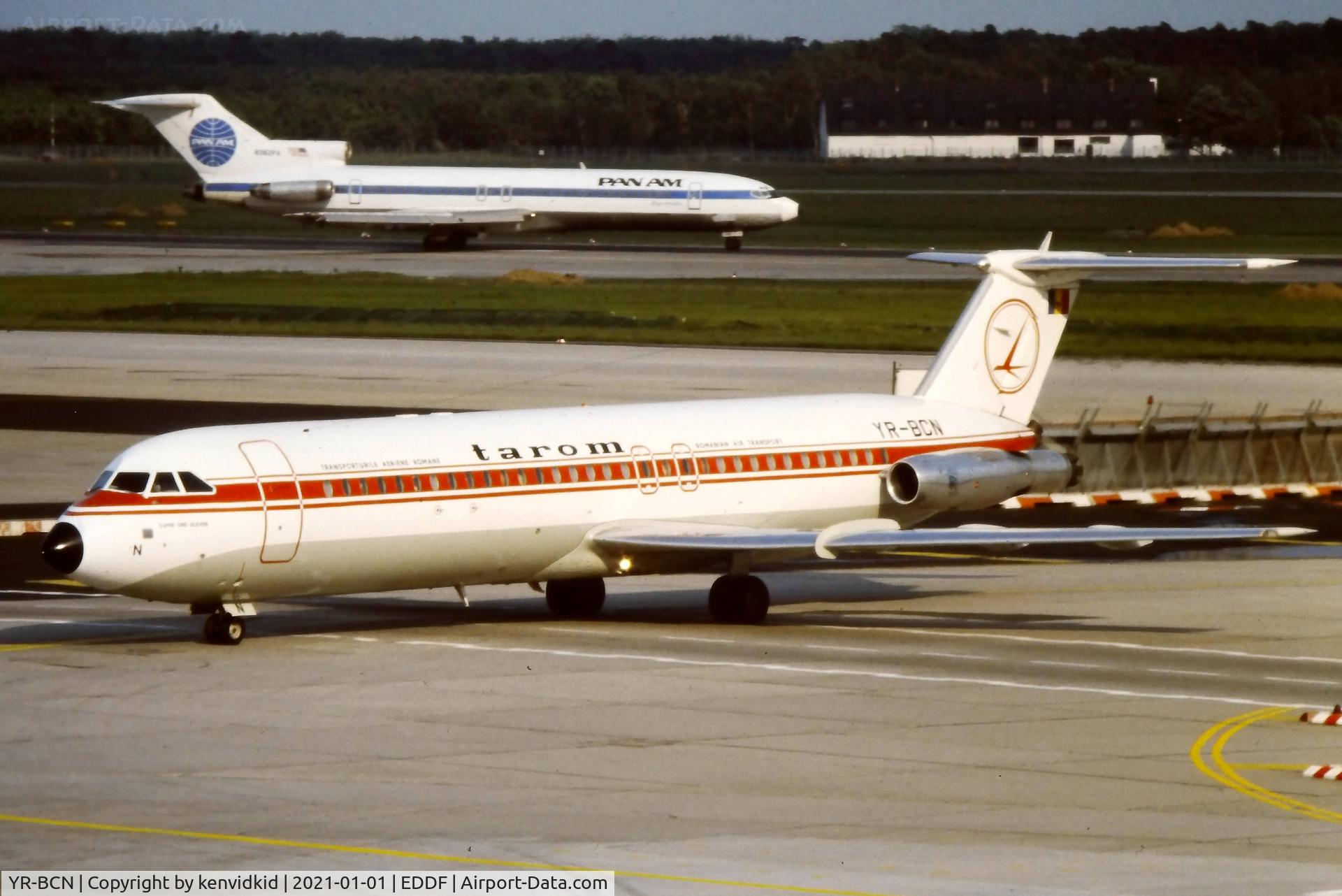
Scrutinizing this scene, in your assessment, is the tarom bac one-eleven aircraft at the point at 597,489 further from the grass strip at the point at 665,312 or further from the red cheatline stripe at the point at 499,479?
the grass strip at the point at 665,312

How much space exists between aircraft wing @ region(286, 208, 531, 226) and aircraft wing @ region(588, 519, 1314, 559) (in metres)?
75.7

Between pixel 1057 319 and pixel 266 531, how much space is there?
14.3 meters

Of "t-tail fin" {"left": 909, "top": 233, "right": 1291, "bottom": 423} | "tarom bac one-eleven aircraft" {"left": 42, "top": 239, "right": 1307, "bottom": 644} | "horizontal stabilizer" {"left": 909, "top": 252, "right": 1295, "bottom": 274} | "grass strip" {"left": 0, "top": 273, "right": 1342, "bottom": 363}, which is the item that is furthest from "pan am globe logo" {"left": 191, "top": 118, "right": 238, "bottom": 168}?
"tarom bac one-eleven aircraft" {"left": 42, "top": 239, "right": 1307, "bottom": 644}

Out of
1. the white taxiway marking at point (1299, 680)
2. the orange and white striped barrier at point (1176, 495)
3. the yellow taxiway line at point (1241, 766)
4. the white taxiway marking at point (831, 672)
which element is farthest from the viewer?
the orange and white striped barrier at point (1176, 495)

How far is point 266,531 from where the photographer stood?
27.5 m

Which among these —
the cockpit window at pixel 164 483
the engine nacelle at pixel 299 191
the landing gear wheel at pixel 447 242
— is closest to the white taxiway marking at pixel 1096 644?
the cockpit window at pixel 164 483

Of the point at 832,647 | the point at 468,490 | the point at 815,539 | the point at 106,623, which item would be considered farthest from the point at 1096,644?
the point at 106,623

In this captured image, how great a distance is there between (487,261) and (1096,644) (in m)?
72.5

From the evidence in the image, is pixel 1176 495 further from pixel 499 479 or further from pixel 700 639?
pixel 499 479

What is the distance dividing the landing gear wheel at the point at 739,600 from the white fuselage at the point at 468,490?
0.93m

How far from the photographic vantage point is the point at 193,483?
27.4m

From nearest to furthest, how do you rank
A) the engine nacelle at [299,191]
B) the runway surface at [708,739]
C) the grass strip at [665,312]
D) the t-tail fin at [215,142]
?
the runway surface at [708,739]
the grass strip at [665,312]
the t-tail fin at [215,142]
the engine nacelle at [299,191]

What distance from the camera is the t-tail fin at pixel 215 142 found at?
339 ft

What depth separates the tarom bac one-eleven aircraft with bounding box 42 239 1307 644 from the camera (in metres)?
27.4
